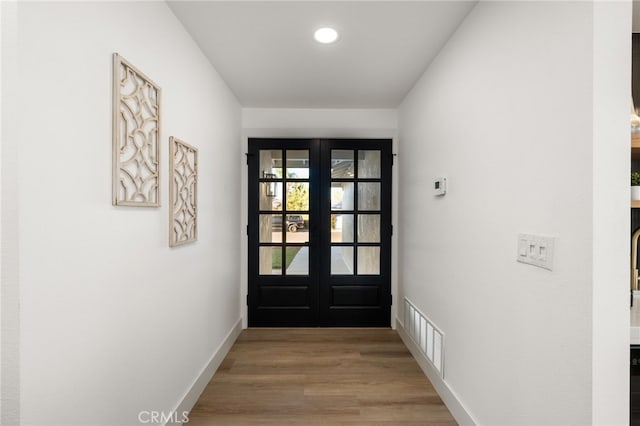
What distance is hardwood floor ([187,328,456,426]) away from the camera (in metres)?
2.09

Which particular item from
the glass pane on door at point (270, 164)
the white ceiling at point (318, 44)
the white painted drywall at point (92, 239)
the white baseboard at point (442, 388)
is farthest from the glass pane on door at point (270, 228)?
the white baseboard at point (442, 388)

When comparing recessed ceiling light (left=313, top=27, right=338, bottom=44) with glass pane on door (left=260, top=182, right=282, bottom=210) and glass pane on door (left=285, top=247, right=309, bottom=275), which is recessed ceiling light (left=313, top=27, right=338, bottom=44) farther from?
glass pane on door (left=285, top=247, right=309, bottom=275)

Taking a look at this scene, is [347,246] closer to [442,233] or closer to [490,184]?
[442,233]

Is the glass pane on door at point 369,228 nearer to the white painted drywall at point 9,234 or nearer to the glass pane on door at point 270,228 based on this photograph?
the glass pane on door at point 270,228

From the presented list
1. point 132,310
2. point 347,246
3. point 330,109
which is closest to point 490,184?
point 132,310

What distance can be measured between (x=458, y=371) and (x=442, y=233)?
88 centimetres

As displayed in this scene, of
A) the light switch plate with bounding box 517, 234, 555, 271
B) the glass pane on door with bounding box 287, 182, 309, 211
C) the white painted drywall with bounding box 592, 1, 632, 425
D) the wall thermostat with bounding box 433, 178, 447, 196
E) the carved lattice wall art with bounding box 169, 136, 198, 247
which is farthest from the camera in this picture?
the glass pane on door with bounding box 287, 182, 309, 211

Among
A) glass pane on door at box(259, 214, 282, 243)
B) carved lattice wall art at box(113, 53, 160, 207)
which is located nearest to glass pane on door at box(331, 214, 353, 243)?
glass pane on door at box(259, 214, 282, 243)

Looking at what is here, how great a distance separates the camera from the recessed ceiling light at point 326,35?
2.07 metres

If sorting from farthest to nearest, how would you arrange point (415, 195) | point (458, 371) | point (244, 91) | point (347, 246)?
1. point (347, 246)
2. point (244, 91)
3. point (415, 195)
4. point (458, 371)

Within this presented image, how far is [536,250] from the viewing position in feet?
4.32

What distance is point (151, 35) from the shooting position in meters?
1.64

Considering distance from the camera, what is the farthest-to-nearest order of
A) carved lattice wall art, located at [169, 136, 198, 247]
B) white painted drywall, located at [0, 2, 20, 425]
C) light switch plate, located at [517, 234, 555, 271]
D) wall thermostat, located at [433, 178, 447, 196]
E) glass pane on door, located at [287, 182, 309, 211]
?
glass pane on door, located at [287, 182, 309, 211] → wall thermostat, located at [433, 178, 447, 196] → carved lattice wall art, located at [169, 136, 198, 247] → light switch plate, located at [517, 234, 555, 271] → white painted drywall, located at [0, 2, 20, 425]

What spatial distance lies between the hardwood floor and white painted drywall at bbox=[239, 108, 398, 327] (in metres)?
0.73
